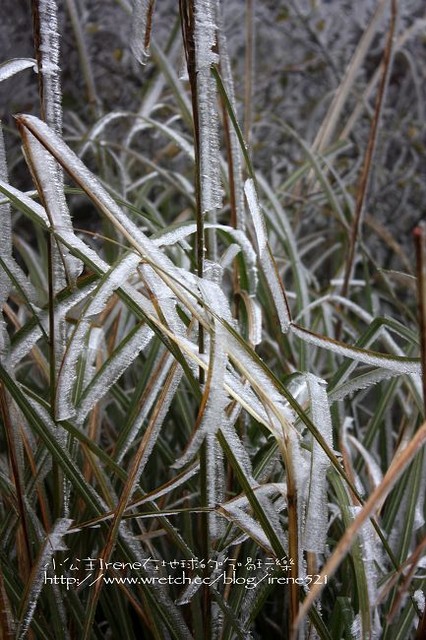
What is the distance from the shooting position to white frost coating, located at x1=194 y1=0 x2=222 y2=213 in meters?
0.46

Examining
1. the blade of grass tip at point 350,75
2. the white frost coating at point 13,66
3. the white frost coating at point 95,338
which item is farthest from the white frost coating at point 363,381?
the blade of grass tip at point 350,75

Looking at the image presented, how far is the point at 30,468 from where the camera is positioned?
657mm

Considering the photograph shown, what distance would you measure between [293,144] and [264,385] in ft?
4.45

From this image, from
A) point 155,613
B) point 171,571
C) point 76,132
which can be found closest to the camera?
point 155,613

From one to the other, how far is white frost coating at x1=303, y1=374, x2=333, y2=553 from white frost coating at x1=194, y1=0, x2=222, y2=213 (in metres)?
0.17

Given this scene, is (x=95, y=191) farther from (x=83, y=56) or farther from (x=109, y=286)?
(x=83, y=56)

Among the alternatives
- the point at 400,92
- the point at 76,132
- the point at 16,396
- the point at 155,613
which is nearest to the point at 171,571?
the point at 155,613

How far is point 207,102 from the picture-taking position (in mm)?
490

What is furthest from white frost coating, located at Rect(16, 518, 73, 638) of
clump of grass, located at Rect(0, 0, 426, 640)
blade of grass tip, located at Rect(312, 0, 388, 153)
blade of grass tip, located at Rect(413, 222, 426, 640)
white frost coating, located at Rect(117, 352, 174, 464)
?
blade of grass tip, located at Rect(312, 0, 388, 153)

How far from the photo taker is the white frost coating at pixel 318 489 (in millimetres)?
483

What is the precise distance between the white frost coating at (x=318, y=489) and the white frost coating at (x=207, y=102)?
0.55 feet

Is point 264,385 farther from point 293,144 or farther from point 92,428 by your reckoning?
Answer: point 293,144

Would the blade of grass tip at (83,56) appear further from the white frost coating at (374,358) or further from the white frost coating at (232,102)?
the white frost coating at (374,358)

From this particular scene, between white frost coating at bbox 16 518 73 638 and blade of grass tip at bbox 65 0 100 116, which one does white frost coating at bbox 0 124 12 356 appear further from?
blade of grass tip at bbox 65 0 100 116
